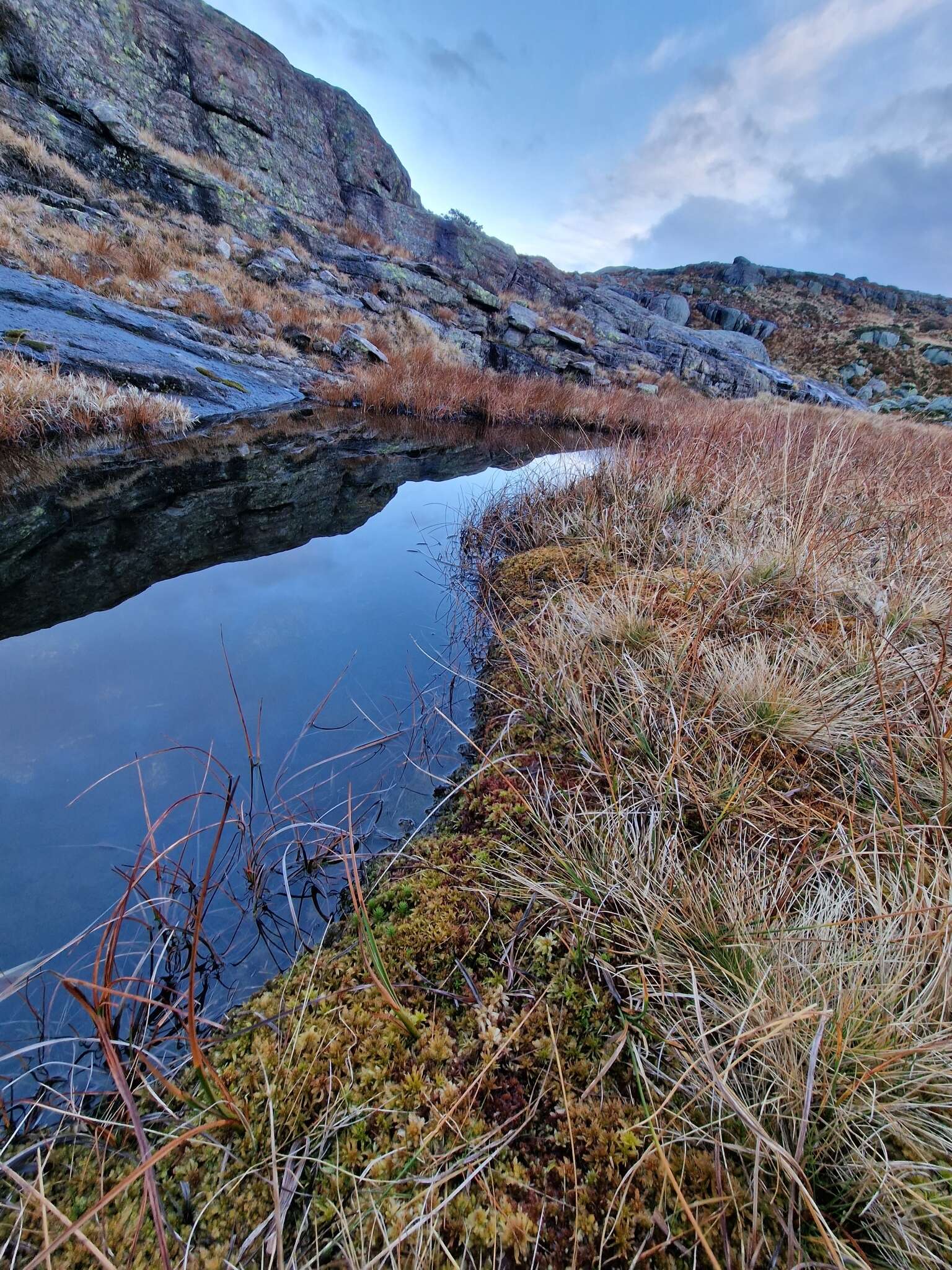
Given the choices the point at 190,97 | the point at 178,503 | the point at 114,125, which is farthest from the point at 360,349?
the point at 190,97

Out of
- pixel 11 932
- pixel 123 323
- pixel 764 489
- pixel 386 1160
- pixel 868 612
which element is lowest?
pixel 11 932

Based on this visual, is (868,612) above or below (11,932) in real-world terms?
above

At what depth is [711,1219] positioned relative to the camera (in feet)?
2.46

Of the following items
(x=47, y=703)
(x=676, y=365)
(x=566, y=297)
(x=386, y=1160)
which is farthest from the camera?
(x=566, y=297)

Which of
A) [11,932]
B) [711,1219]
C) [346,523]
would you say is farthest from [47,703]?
[346,523]

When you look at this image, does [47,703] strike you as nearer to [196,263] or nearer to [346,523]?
[346,523]

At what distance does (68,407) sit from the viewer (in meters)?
5.51

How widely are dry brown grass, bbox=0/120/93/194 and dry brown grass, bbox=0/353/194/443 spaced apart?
11.5m

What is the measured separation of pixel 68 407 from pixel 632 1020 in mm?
7534

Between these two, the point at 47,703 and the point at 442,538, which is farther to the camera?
the point at 442,538

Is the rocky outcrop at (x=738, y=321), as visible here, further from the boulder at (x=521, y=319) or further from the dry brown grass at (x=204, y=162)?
the dry brown grass at (x=204, y=162)

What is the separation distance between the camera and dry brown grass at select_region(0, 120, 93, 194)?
11758mm

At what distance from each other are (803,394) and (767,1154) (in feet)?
98.2

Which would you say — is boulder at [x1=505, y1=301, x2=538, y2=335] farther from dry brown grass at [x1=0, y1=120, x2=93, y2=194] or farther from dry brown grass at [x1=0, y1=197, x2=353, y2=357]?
dry brown grass at [x1=0, y1=120, x2=93, y2=194]
